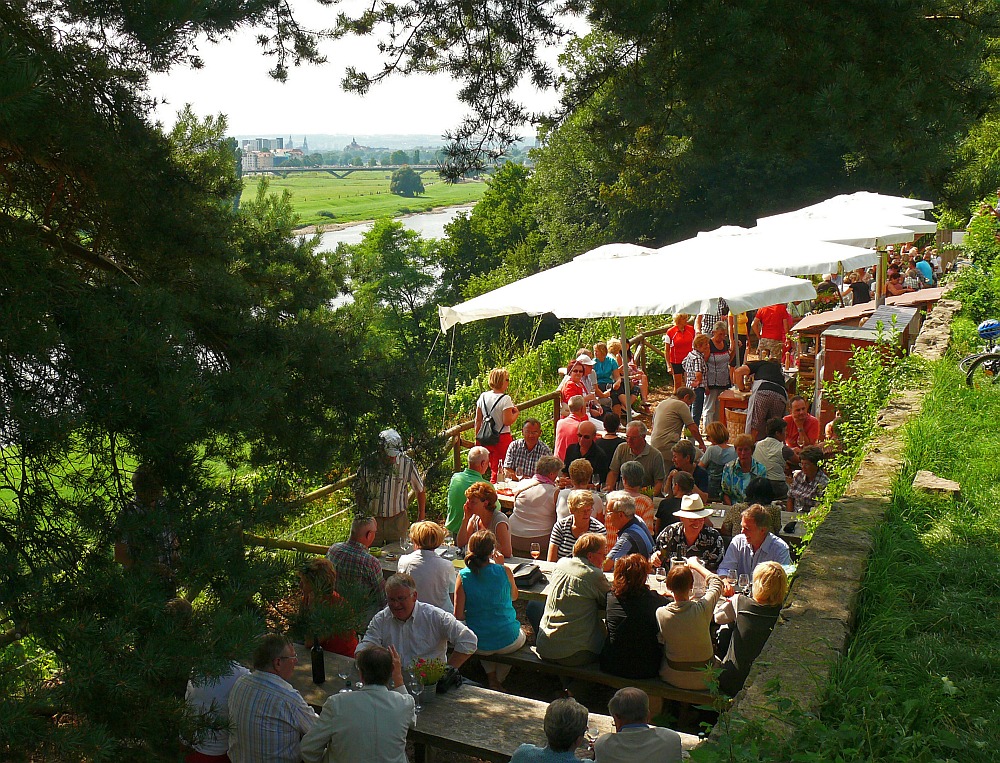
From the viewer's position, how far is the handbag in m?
6.70

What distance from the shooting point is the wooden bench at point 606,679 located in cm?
552

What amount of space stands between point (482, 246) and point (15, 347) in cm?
6763

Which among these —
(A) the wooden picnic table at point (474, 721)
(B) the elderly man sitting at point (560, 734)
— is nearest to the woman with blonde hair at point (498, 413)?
(A) the wooden picnic table at point (474, 721)

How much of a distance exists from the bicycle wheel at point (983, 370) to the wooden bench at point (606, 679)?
4.88 meters

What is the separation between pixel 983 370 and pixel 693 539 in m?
4.08

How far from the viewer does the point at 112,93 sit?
14.3 ft

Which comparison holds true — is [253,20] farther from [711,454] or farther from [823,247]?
[823,247]

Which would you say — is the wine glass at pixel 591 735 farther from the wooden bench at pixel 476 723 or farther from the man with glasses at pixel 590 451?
the man with glasses at pixel 590 451

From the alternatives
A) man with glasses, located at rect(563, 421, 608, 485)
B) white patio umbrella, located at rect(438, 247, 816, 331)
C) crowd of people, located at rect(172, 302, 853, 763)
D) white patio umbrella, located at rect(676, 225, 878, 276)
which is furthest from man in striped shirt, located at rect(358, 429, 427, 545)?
white patio umbrella, located at rect(676, 225, 878, 276)

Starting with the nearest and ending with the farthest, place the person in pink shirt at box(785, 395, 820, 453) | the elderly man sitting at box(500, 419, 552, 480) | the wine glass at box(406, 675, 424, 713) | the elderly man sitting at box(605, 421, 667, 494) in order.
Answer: the wine glass at box(406, 675, 424, 713) < the elderly man sitting at box(605, 421, 667, 494) < the elderly man sitting at box(500, 419, 552, 480) < the person in pink shirt at box(785, 395, 820, 453)

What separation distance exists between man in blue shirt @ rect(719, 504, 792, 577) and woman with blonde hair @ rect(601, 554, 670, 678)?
2.60 feet

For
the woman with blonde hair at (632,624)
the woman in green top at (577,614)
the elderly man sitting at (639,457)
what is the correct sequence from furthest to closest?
1. the elderly man sitting at (639,457)
2. the woman in green top at (577,614)
3. the woman with blonde hair at (632,624)

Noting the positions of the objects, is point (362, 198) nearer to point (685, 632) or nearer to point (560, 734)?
point (685, 632)

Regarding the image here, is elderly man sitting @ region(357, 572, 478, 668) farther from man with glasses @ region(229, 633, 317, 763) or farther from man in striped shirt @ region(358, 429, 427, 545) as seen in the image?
man in striped shirt @ region(358, 429, 427, 545)
